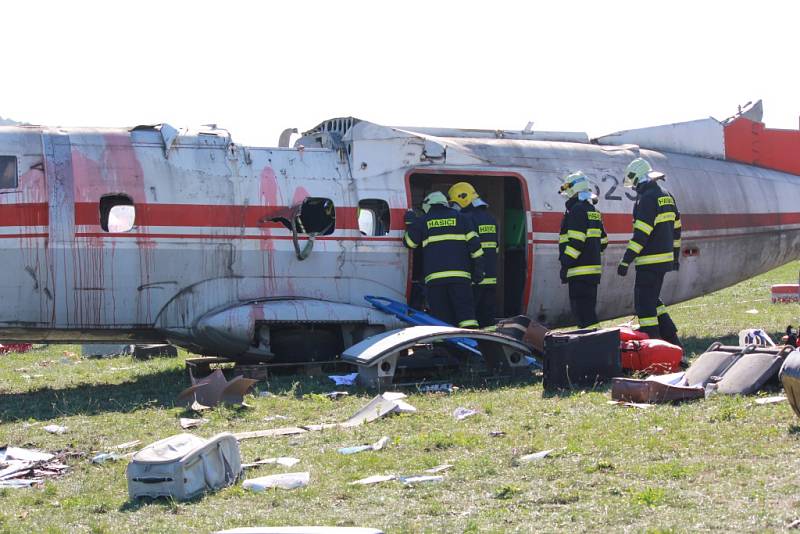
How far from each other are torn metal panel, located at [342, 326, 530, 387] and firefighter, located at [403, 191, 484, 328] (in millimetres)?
992

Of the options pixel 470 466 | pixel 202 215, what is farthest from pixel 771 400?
pixel 202 215

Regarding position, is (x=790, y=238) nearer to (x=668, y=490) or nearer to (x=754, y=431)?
(x=754, y=431)

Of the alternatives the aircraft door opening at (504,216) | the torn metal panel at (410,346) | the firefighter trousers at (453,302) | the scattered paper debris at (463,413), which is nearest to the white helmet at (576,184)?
the aircraft door opening at (504,216)

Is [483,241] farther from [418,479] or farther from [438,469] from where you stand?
[418,479]

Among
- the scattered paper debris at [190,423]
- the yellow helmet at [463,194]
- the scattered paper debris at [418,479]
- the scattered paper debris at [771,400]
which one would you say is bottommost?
the scattered paper debris at [190,423]

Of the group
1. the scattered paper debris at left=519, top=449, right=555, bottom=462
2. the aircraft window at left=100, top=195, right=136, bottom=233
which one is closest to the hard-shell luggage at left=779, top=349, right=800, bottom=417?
the scattered paper debris at left=519, top=449, right=555, bottom=462

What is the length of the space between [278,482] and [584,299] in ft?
24.4

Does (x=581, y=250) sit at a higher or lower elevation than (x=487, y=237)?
lower

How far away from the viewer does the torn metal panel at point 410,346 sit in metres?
12.1

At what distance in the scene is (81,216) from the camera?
12.7m

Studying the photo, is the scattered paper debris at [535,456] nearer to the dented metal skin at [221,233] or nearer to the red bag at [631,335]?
the red bag at [631,335]

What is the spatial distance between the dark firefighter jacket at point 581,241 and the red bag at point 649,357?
7.12 ft

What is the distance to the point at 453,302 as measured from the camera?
1388 cm

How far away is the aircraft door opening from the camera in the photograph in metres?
16.0
